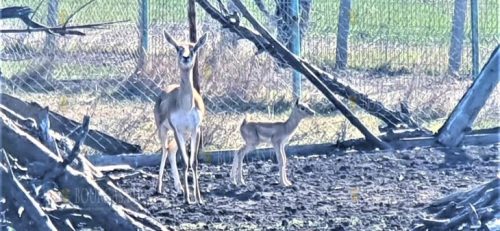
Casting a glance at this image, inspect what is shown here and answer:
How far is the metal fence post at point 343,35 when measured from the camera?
1319cm

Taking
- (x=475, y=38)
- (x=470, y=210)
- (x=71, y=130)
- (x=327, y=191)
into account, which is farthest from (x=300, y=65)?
(x=470, y=210)

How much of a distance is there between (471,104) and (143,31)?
346 centimetres

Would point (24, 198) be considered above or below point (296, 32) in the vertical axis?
below

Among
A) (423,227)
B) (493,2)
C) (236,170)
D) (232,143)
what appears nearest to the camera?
(423,227)

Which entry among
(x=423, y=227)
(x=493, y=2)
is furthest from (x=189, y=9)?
(x=493, y=2)

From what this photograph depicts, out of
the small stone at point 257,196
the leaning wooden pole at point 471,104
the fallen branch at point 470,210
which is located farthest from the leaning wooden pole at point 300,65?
the fallen branch at point 470,210

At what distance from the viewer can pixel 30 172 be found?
632cm

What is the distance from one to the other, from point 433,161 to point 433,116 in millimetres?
2512

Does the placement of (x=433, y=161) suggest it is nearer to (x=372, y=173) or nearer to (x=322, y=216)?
(x=372, y=173)

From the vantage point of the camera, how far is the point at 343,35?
45.2ft

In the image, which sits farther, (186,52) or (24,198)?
(186,52)

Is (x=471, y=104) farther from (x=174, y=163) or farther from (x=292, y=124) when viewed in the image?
(x=174, y=163)

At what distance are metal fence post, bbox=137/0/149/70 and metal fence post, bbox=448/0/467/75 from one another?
335cm

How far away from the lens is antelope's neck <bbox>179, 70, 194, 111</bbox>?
9.21 metres
